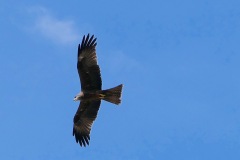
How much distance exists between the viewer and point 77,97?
62.1 ft

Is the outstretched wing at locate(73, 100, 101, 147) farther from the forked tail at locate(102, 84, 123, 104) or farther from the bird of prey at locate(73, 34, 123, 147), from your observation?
the forked tail at locate(102, 84, 123, 104)

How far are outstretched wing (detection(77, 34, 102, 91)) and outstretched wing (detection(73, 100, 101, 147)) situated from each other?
690 mm

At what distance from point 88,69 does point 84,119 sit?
1728mm

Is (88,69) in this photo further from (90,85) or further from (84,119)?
→ (84,119)

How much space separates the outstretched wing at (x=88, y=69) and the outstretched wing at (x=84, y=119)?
0.69 metres

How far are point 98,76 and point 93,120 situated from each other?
5.20 feet

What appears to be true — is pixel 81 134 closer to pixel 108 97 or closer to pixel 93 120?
pixel 93 120

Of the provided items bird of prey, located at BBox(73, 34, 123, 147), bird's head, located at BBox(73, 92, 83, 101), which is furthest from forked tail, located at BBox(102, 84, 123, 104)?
bird's head, located at BBox(73, 92, 83, 101)

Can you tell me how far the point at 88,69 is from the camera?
18.7 meters

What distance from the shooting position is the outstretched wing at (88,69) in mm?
18612

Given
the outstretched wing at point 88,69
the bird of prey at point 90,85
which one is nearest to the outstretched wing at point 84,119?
the bird of prey at point 90,85

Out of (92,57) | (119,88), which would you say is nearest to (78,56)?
(92,57)

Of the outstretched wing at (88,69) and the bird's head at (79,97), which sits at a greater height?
the outstretched wing at (88,69)

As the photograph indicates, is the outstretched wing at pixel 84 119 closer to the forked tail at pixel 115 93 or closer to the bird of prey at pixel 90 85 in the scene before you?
the bird of prey at pixel 90 85
